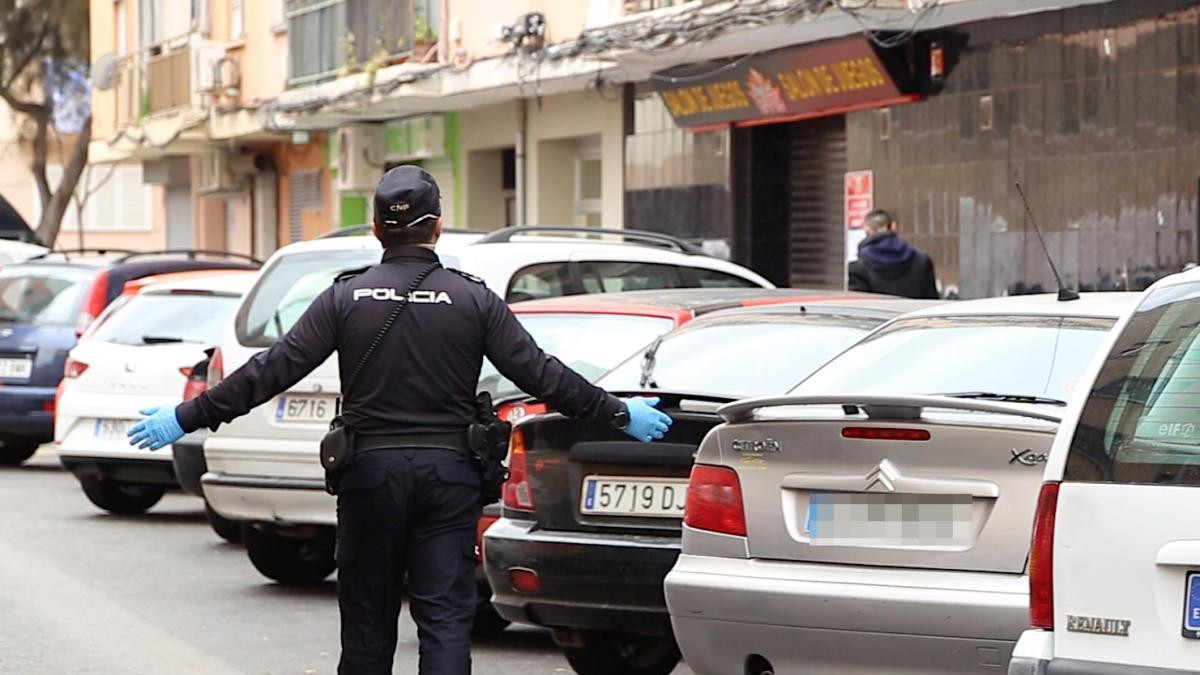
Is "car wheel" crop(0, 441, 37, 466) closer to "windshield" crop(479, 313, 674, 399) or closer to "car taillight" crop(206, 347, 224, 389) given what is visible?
"car taillight" crop(206, 347, 224, 389)

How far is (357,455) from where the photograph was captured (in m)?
6.05

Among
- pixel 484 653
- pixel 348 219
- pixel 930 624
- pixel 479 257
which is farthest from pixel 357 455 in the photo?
pixel 348 219

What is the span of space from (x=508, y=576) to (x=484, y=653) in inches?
52.3

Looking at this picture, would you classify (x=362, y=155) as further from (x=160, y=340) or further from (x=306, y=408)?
(x=306, y=408)

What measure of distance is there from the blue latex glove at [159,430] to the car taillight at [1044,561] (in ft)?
8.67

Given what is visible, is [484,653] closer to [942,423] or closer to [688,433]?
[688,433]

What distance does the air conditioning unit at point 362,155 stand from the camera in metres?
27.5

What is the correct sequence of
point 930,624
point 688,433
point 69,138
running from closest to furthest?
point 930,624
point 688,433
point 69,138

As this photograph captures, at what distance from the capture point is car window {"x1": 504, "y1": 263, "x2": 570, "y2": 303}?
32.6 ft

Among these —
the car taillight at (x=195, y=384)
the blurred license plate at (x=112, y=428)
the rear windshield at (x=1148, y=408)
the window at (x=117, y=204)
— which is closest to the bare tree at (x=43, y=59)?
the window at (x=117, y=204)

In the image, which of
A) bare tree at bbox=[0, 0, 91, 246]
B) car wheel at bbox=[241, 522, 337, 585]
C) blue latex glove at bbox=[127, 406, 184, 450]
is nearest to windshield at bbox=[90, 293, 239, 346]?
car wheel at bbox=[241, 522, 337, 585]

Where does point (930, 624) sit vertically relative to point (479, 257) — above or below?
below

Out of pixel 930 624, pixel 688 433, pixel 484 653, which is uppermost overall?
pixel 688 433

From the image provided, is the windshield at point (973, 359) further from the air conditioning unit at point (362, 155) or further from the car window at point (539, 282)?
the air conditioning unit at point (362, 155)
